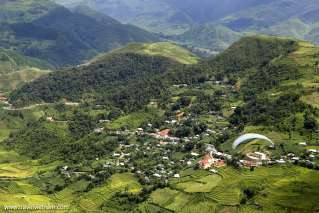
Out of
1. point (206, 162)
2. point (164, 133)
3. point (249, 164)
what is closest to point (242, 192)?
point (249, 164)

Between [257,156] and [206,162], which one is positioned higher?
[257,156]

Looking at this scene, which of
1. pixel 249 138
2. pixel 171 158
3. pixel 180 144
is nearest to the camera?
pixel 249 138

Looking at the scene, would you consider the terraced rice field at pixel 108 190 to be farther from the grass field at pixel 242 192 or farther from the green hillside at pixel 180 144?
the grass field at pixel 242 192

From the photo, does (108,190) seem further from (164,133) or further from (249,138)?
(164,133)

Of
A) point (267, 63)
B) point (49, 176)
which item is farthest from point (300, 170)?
point (267, 63)

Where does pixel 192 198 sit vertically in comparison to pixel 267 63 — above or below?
below

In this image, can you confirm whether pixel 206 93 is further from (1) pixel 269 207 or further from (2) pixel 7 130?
(1) pixel 269 207

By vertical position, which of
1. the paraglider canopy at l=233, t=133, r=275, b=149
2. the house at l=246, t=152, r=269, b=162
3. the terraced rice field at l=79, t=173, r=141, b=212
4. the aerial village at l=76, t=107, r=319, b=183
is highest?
the paraglider canopy at l=233, t=133, r=275, b=149

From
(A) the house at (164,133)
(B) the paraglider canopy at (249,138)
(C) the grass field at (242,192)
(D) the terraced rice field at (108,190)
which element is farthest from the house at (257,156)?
(A) the house at (164,133)

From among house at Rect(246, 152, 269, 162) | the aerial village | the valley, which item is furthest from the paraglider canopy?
house at Rect(246, 152, 269, 162)

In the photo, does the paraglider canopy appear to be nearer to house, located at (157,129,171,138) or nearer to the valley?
the valley

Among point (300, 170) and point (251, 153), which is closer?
point (300, 170)
